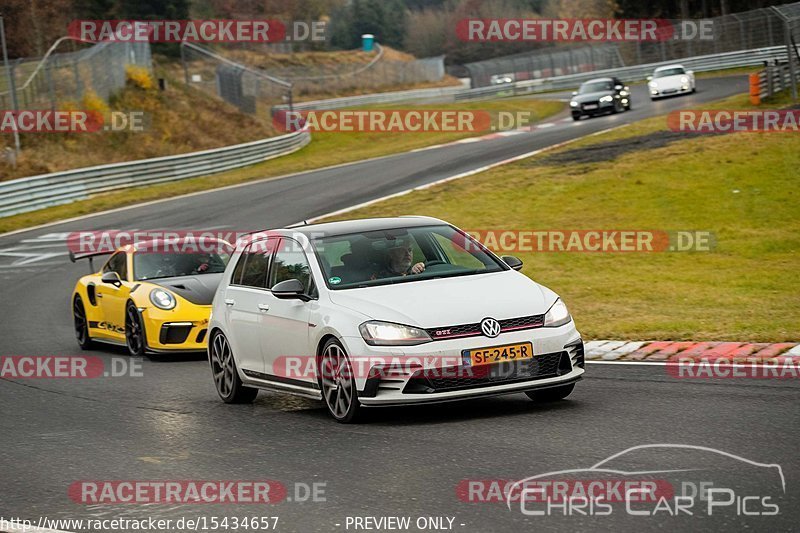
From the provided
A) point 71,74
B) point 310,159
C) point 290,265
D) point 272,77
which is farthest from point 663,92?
point 290,265

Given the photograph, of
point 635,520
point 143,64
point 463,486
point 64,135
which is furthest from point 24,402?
point 143,64

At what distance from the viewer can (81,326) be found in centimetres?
1614

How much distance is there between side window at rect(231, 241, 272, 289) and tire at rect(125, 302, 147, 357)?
4126mm

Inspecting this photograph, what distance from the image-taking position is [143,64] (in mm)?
52625

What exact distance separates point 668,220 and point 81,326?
449 inches

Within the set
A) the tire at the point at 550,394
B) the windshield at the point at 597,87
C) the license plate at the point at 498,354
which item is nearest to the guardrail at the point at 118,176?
the windshield at the point at 597,87

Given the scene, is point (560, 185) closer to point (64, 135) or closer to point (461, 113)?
point (64, 135)

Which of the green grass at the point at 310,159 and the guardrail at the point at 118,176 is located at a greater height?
the guardrail at the point at 118,176

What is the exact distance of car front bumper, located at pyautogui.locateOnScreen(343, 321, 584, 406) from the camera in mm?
8234

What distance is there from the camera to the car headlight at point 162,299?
1427cm

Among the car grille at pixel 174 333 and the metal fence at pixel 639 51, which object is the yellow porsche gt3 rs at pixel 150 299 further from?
the metal fence at pixel 639 51

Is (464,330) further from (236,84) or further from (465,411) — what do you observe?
(236,84)

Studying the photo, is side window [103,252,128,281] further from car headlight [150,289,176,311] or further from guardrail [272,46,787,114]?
guardrail [272,46,787,114]

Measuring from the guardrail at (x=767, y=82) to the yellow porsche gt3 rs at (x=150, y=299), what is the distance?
1042 inches
